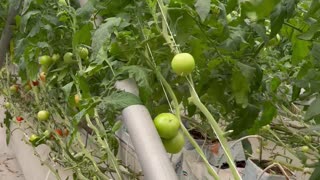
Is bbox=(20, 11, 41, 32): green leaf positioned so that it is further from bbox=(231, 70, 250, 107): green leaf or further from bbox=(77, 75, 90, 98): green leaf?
bbox=(231, 70, 250, 107): green leaf

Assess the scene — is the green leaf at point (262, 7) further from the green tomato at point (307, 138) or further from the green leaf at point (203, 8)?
the green tomato at point (307, 138)

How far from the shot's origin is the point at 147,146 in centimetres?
58

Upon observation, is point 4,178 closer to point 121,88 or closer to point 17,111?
point 17,111

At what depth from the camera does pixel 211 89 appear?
1010 mm

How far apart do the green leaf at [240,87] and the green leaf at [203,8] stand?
24cm

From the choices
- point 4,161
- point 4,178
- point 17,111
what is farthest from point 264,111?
point 4,161

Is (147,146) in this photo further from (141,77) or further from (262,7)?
(262,7)

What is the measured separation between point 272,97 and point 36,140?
85cm

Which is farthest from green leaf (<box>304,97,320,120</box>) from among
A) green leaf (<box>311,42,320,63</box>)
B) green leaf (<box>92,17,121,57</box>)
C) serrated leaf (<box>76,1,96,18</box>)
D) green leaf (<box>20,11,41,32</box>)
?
green leaf (<box>20,11,41,32</box>)

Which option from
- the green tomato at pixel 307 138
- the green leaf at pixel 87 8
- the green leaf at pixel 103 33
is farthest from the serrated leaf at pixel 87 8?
the green tomato at pixel 307 138

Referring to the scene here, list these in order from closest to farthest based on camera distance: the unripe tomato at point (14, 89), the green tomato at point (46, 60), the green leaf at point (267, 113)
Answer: the green leaf at point (267, 113), the green tomato at point (46, 60), the unripe tomato at point (14, 89)

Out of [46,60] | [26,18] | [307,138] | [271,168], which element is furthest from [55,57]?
[307,138]

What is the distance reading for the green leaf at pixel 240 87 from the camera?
37.1 inches

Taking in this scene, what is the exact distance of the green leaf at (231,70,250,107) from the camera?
37.1 inches
